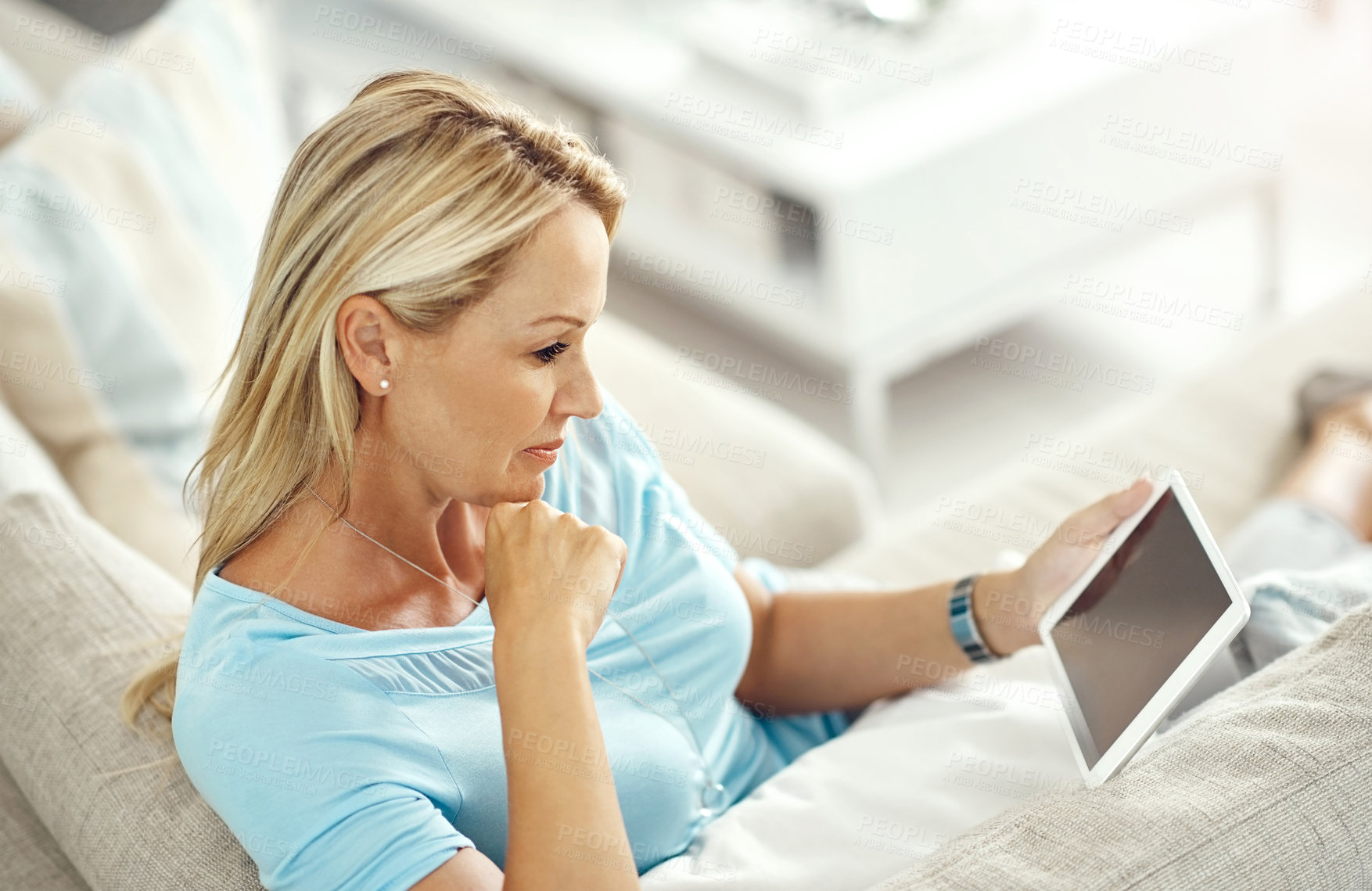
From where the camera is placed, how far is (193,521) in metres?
1.47

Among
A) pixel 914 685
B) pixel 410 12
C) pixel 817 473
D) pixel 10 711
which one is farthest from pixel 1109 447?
pixel 410 12

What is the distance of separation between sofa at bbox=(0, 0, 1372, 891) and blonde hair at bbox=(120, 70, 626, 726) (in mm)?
102

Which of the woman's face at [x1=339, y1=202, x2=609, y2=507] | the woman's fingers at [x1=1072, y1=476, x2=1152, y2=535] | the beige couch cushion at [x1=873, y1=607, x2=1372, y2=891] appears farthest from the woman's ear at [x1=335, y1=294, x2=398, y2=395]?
the woman's fingers at [x1=1072, y1=476, x2=1152, y2=535]

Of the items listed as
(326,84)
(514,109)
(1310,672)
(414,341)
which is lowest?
(326,84)

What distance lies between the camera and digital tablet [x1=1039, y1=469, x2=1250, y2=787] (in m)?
0.87

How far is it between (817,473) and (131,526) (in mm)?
763

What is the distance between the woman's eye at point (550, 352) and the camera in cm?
91

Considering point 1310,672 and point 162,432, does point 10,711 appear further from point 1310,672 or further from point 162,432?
point 1310,672

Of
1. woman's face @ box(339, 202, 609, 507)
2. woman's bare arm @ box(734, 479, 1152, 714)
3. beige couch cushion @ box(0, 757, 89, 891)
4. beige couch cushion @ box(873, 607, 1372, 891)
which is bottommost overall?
beige couch cushion @ box(0, 757, 89, 891)

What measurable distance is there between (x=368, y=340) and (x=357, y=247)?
0.22 ft

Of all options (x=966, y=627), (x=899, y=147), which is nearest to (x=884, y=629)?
(x=966, y=627)

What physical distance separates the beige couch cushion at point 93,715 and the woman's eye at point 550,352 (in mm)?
379

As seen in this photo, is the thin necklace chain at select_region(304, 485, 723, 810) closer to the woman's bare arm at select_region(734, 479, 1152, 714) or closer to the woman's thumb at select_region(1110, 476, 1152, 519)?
the woman's bare arm at select_region(734, 479, 1152, 714)

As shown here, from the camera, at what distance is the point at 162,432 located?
1511 mm
